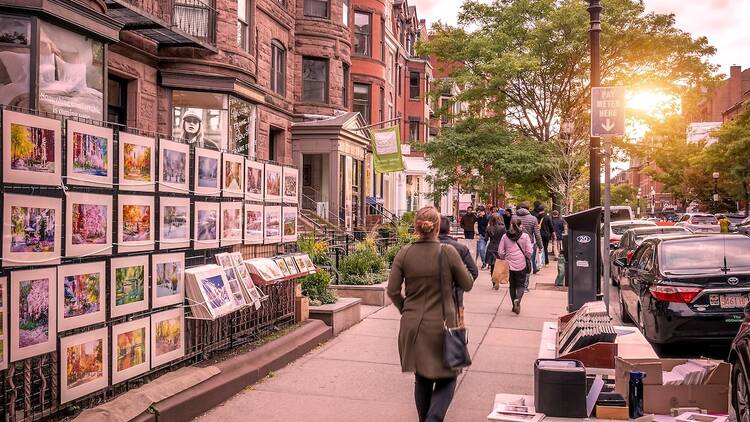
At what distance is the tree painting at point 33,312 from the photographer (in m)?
4.41

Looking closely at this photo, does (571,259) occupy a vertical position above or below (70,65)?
below

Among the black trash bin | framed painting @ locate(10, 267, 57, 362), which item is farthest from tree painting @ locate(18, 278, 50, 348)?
the black trash bin

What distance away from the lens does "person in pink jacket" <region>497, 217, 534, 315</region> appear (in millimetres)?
12555

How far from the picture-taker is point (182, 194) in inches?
257

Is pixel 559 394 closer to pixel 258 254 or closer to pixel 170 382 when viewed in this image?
pixel 170 382

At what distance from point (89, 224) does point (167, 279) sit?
119 centimetres

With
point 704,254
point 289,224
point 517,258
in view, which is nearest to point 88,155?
point 289,224

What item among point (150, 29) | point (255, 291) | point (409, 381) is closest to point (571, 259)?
point (409, 381)

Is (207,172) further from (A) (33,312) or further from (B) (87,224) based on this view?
(A) (33,312)

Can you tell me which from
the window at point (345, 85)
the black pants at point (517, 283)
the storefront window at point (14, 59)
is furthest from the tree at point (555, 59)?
the storefront window at point (14, 59)

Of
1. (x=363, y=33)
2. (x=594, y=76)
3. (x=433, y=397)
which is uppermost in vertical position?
(x=363, y=33)

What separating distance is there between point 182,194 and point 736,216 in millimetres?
42534

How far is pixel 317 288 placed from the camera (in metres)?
10.6

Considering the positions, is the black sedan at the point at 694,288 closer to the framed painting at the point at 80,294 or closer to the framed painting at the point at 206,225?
the framed painting at the point at 206,225
